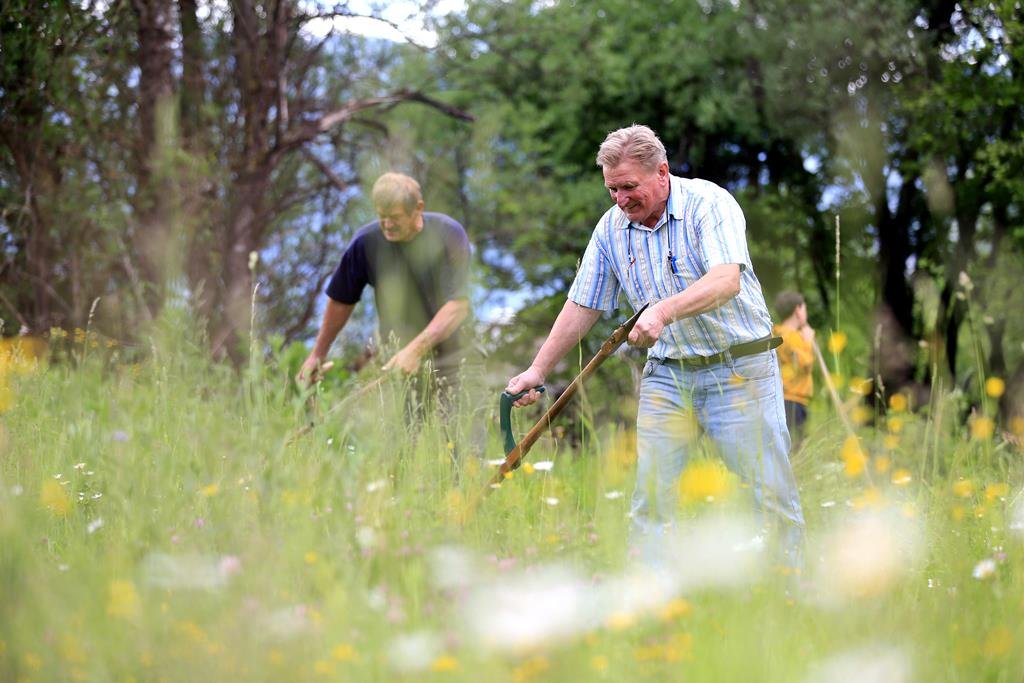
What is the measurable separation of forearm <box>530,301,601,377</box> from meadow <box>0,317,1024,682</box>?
1.66 ft

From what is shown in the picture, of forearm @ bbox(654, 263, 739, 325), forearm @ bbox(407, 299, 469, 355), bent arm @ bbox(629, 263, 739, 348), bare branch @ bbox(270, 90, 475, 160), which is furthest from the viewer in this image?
bare branch @ bbox(270, 90, 475, 160)

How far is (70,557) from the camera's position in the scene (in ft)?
9.83

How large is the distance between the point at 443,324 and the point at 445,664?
3.19 meters

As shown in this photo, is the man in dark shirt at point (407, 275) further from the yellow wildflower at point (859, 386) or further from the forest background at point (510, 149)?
the forest background at point (510, 149)

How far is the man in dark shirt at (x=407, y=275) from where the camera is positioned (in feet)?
17.7

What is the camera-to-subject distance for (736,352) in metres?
3.93

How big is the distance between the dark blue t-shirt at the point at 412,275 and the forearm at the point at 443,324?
6cm

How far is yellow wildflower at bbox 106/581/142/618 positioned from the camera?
8.02 ft

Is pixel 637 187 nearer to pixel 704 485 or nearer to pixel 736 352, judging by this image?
pixel 736 352

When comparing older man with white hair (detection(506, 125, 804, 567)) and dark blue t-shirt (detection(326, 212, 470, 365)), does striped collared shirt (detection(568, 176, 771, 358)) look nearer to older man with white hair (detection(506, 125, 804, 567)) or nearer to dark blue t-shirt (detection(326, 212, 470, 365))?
older man with white hair (detection(506, 125, 804, 567))

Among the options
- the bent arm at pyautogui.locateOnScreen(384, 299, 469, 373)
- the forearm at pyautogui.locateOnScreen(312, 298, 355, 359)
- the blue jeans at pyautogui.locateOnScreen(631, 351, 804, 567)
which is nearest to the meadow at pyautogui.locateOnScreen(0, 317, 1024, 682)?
the blue jeans at pyautogui.locateOnScreen(631, 351, 804, 567)

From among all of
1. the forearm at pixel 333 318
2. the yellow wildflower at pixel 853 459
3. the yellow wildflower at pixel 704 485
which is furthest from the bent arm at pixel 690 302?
the forearm at pixel 333 318

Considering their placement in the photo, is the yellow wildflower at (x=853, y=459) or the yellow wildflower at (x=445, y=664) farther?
the yellow wildflower at (x=853, y=459)

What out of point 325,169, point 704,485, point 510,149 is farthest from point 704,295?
point 510,149
